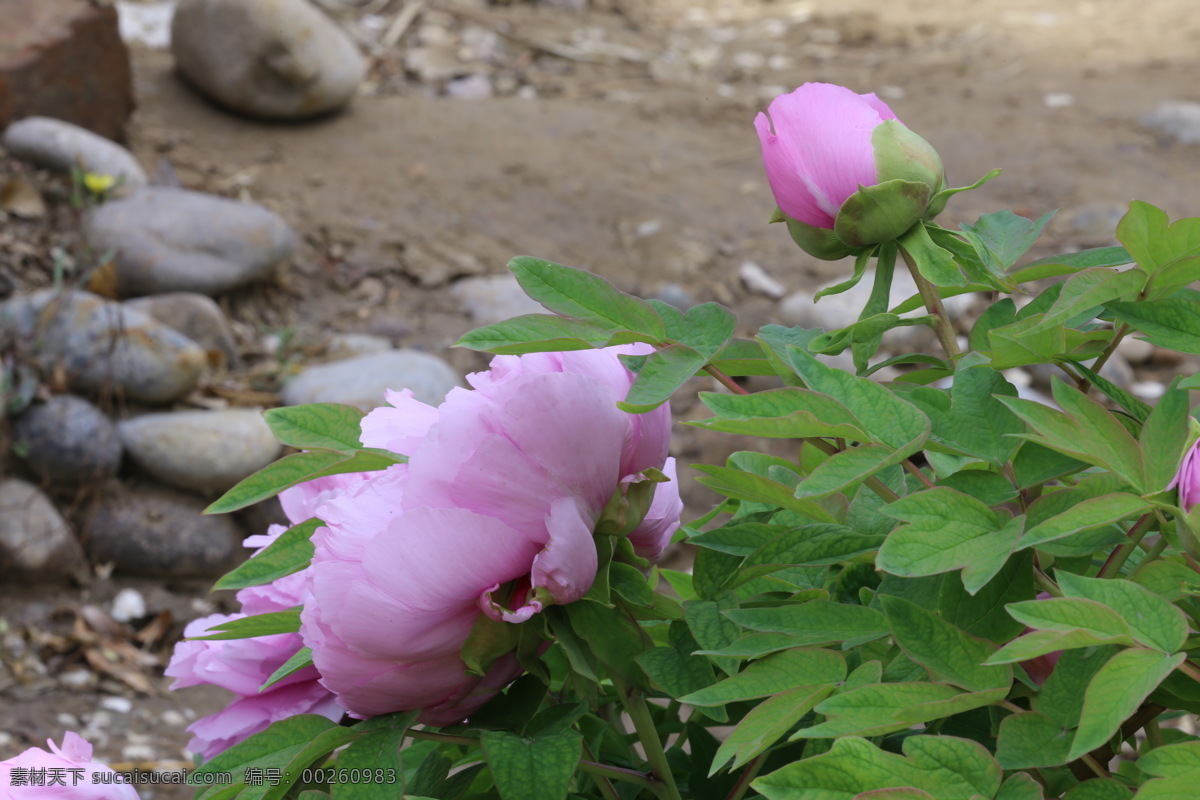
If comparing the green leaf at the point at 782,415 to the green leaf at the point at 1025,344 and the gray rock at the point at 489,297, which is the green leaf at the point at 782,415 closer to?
the green leaf at the point at 1025,344

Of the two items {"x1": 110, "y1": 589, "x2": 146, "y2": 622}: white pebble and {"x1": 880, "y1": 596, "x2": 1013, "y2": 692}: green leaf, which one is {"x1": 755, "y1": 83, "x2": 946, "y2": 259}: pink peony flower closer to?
{"x1": 880, "y1": 596, "x2": 1013, "y2": 692}: green leaf

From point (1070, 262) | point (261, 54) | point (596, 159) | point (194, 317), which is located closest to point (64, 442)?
point (194, 317)

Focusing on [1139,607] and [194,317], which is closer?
[1139,607]

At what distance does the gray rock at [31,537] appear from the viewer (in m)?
2.54

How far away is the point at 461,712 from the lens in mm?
431

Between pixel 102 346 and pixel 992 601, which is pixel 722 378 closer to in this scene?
pixel 992 601

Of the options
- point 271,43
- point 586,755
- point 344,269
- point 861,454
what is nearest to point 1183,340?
point 861,454

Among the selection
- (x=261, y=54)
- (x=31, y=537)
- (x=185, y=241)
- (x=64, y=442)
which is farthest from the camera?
(x=261, y=54)

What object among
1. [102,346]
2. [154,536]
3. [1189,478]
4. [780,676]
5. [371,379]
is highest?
[1189,478]

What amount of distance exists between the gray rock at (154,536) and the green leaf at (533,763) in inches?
98.2

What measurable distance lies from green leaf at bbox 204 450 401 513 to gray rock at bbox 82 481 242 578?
240 centimetres

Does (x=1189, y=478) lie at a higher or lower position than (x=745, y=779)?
higher

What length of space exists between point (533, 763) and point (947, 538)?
16 centimetres

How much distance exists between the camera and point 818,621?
0.40m
